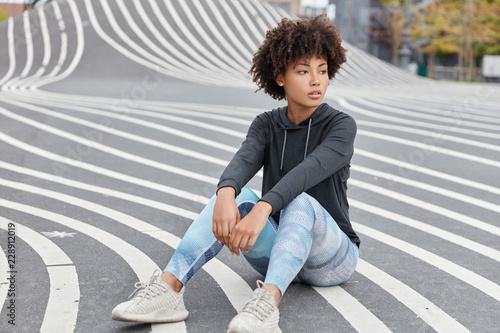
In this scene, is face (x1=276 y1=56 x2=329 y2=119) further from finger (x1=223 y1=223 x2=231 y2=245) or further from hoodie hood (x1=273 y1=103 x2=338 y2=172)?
finger (x1=223 y1=223 x2=231 y2=245)

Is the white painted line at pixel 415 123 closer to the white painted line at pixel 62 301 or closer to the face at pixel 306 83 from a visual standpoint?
the face at pixel 306 83

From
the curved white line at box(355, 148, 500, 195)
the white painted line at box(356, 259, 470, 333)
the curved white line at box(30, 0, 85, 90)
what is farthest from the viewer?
the curved white line at box(30, 0, 85, 90)

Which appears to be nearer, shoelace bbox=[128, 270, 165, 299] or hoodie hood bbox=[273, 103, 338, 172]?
shoelace bbox=[128, 270, 165, 299]

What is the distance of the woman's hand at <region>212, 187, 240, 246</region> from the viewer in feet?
10.3

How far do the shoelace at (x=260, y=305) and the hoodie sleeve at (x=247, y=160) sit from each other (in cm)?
58

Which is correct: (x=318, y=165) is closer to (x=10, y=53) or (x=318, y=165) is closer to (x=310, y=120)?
(x=310, y=120)

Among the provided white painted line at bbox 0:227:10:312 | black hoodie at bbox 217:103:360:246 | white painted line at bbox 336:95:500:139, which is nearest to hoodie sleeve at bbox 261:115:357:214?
black hoodie at bbox 217:103:360:246

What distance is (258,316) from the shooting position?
114 inches

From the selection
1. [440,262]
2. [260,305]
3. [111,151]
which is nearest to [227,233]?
[260,305]

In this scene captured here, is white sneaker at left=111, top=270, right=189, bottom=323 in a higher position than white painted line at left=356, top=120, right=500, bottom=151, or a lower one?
lower

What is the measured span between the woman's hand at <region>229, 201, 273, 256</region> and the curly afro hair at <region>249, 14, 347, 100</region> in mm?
809

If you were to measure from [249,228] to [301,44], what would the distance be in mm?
961

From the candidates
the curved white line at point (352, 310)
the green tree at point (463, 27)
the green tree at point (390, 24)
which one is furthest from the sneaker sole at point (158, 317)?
the green tree at point (390, 24)

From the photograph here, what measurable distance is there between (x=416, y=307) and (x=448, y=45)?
4134 cm
